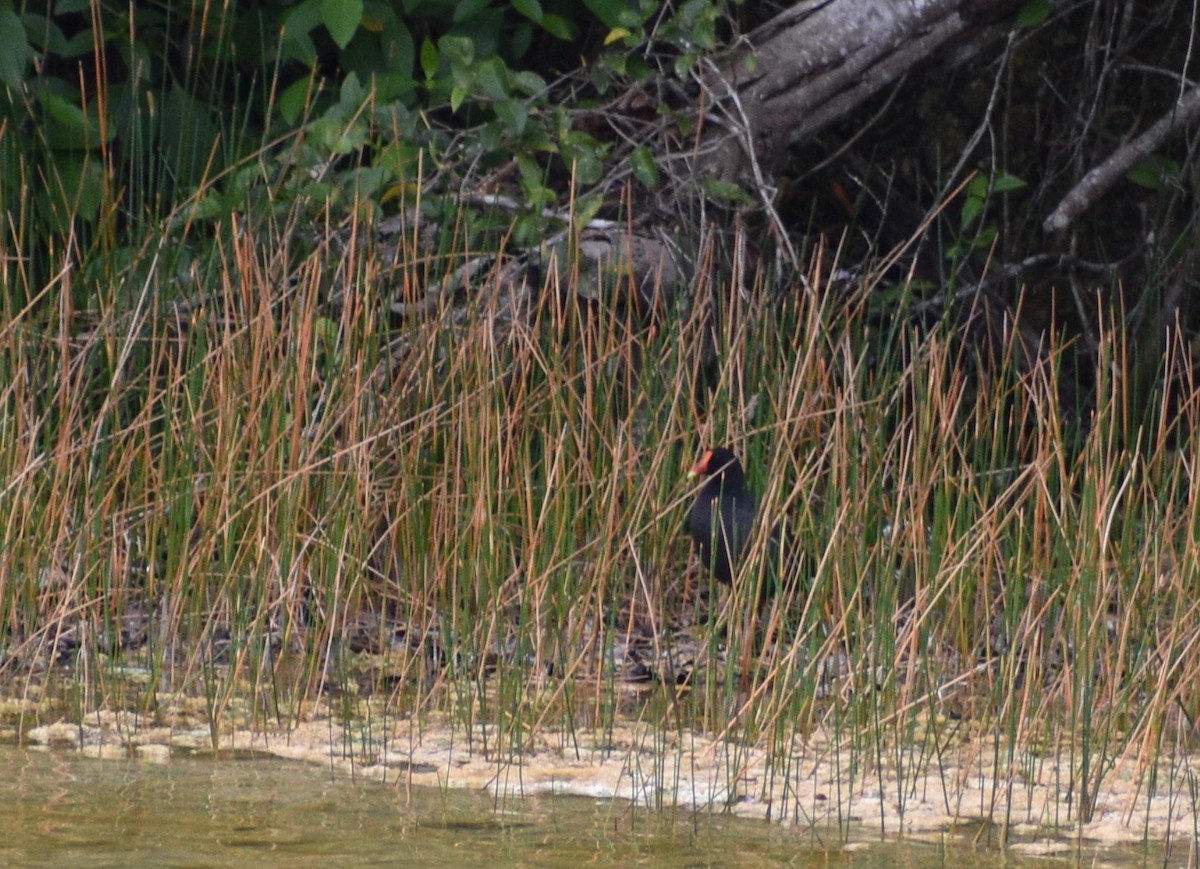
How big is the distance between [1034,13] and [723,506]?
1587 mm

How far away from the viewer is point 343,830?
245 cm

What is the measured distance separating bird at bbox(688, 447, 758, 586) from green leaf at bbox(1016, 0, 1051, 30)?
146 cm

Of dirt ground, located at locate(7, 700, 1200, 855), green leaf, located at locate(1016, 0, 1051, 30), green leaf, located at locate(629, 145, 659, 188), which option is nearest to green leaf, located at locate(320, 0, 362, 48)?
green leaf, located at locate(629, 145, 659, 188)

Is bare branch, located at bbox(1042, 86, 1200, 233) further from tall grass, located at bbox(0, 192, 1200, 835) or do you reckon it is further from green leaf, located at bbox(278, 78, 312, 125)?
green leaf, located at bbox(278, 78, 312, 125)

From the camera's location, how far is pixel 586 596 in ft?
10.6

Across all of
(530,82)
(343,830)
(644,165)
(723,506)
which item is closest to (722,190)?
(644,165)

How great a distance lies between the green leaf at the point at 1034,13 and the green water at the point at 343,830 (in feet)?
8.61

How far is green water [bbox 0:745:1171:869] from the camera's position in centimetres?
231

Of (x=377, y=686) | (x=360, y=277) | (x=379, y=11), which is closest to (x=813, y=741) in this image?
(x=377, y=686)

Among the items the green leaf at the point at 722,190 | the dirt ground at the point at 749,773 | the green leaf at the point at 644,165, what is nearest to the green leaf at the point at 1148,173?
the green leaf at the point at 722,190

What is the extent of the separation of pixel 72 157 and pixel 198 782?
78.5 inches

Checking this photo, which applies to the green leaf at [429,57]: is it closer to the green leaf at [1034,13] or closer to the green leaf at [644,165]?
the green leaf at [644,165]

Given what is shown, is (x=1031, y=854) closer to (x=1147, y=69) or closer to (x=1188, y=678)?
(x=1188, y=678)

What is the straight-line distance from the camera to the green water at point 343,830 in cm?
231
